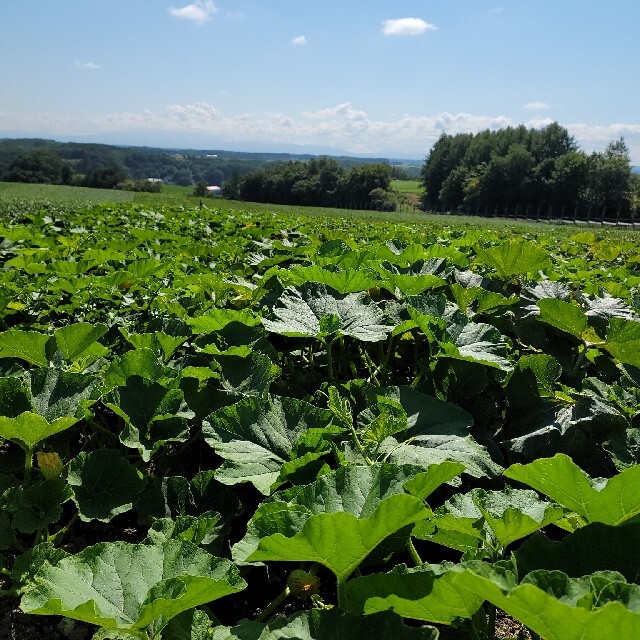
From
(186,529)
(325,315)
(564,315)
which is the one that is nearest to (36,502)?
(186,529)

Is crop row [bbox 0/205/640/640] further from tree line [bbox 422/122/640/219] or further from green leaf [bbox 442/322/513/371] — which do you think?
tree line [bbox 422/122/640/219]

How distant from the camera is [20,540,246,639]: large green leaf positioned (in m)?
0.82

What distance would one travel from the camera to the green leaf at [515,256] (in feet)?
7.82

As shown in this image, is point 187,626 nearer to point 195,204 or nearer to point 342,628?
point 342,628

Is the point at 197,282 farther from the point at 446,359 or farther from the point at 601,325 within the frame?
the point at 601,325

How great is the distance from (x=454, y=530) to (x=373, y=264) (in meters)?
1.63

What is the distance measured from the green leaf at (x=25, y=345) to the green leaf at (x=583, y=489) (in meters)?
1.52

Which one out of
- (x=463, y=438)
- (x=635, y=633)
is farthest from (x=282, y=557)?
(x=463, y=438)

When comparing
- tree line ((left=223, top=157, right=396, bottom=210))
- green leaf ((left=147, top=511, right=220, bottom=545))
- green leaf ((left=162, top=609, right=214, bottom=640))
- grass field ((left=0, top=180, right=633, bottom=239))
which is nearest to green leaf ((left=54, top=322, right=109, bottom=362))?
green leaf ((left=147, top=511, right=220, bottom=545))

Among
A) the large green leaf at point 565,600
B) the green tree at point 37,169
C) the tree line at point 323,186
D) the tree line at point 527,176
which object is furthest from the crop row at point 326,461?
the green tree at point 37,169

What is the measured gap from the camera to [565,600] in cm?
70

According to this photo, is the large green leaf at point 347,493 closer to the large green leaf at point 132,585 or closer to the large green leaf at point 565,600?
the large green leaf at point 132,585

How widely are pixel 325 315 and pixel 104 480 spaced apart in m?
0.80

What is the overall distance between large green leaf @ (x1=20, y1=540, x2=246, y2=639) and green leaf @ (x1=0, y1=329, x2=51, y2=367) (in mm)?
1001
